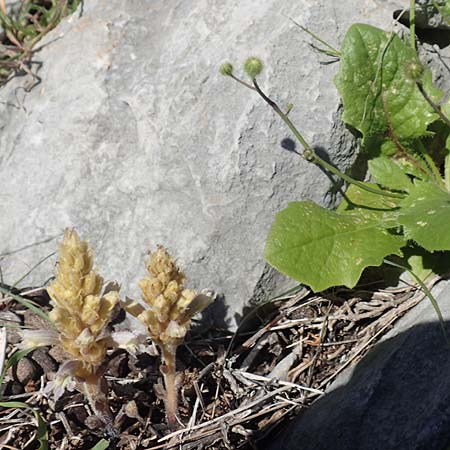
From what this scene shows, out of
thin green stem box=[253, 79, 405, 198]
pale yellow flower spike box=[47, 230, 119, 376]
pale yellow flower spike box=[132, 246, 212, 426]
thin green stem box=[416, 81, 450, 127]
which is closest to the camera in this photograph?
pale yellow flower spike box=[47, 230, 119, 376]

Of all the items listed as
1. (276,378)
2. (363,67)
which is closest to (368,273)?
(276,378)

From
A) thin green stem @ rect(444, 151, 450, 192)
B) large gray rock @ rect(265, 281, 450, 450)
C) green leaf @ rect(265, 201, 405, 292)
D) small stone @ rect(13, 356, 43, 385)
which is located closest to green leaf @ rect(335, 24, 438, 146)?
thin green stem @ rect(444, 151, 450, 192)

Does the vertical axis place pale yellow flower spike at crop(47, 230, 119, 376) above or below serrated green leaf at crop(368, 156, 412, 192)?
above

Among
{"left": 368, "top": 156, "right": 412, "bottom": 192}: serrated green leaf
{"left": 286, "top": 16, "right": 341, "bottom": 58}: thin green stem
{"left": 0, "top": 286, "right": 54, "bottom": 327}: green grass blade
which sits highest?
{"left": 286, "top": 16, "right": 341, "bottom": 58}: thin green stem

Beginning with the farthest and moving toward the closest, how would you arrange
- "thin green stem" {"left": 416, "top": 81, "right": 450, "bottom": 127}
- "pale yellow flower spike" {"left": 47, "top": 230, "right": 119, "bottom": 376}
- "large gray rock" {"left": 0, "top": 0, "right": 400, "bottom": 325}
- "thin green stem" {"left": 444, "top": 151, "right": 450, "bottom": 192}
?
"thin green stem" {"left": 444, "top": 151, "right": 450, "bottom": 192}
"large gray rock" {"left": 0, "top": 0, "right": 400, "bottom": 325}
"thin green stem" {"left": 416, "top": 81, "right": 450, "bottom": 127}
"pale yellow flower spike" {"left": 47, "top": 230, "right": 119, "bottom": 376}

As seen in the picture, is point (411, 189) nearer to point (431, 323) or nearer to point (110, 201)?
point (431, 323)

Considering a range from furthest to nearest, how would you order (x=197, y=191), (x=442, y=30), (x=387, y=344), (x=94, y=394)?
(x=442, y=30) → (x=197, y=191) → (x=387, y=344) → (x=94, y=394)

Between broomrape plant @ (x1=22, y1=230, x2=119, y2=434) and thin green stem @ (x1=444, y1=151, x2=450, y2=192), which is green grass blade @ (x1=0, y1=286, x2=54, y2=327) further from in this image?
thin green stem @ (x1=444, y1=151, x2=450, y2=192)
